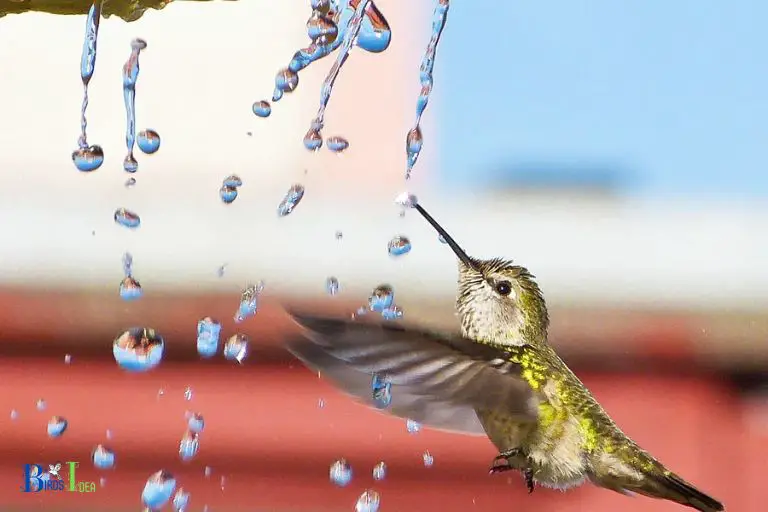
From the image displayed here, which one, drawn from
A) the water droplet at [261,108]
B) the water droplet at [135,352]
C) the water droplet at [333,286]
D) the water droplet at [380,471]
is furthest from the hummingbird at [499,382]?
the water droplet at [380,471]

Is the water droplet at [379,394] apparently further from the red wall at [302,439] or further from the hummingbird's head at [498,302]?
the red wall at [302,439]

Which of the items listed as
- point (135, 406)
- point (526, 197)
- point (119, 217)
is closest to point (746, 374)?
point (526, 197)

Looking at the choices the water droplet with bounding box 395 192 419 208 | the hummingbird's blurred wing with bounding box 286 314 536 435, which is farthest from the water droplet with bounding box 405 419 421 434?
the water droplet with bounding box 395 192 419 208

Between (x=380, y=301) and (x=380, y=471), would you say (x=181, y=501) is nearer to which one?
(x=380, y=471)

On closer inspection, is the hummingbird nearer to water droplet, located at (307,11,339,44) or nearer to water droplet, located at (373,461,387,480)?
water droplet, located at (307,11,339,44)

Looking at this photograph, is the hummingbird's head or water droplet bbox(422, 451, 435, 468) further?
water droplet bbox(422, 451, 435, 468)

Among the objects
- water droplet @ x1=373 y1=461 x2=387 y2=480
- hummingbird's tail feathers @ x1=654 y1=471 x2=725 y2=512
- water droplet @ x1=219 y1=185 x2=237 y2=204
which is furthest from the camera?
water droplet @ x1=373 y1=461 x2=387 y2=480
